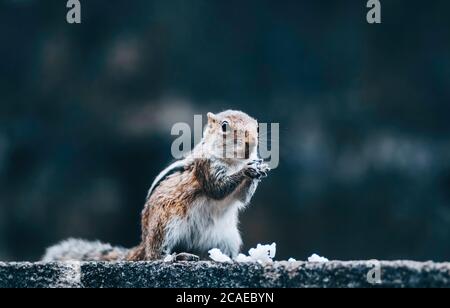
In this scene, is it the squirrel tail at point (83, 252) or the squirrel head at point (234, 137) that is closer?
the squirrel head at point (234, 137)

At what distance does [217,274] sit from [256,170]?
1.99 ft

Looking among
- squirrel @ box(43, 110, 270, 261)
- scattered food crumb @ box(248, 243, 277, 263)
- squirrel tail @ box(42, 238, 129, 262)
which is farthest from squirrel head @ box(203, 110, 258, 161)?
squirrel tail @ box(42, 238, 129, 262)

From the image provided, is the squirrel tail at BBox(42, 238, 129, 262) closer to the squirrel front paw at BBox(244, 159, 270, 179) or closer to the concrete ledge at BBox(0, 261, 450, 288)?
the squirrel front paw at BBox(244, 159, 270, 179)

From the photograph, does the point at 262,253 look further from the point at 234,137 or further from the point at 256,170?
the point at 234,137

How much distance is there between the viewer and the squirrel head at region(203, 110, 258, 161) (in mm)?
2672

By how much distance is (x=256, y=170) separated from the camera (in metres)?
2.58

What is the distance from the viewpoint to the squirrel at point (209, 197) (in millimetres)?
2670

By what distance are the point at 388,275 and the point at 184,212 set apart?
3.04 ft

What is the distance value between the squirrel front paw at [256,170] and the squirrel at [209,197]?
1 centimetres

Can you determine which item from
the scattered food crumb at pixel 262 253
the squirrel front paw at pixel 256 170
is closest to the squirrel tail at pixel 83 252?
the squirrel front paw at pixel 256 170

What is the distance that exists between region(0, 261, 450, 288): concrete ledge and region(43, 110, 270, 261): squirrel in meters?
0.58

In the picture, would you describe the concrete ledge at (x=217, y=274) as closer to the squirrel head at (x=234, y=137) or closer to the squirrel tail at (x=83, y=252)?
the squirrel head at (x=234, y=137)

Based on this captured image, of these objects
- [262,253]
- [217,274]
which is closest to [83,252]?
[262,253]
